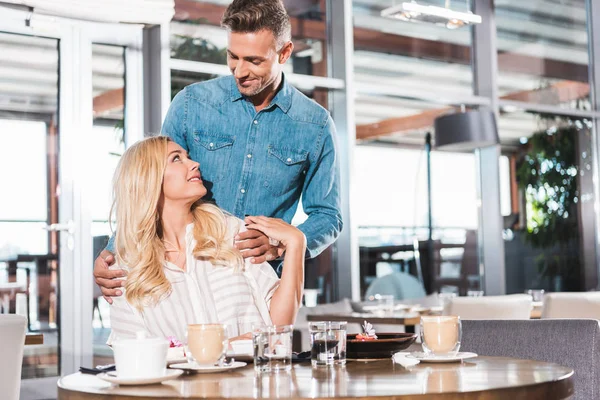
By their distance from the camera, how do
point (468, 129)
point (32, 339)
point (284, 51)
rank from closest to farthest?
point (284, 51), point (32, 339), point (468, 129)

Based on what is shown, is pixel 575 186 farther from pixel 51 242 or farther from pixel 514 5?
pixel 51 242

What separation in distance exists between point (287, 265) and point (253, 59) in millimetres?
622

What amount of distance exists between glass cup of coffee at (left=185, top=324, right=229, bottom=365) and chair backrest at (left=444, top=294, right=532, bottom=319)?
9.19 ft

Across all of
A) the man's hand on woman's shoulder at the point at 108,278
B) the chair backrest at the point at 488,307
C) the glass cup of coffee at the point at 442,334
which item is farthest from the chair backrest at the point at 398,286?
the glass cup of coffee at the point at 442,334

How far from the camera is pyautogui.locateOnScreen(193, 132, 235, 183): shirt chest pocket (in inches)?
106

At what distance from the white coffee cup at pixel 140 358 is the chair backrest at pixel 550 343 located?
1196 mm

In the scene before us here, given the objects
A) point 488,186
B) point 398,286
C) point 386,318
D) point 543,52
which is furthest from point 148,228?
point 543,52

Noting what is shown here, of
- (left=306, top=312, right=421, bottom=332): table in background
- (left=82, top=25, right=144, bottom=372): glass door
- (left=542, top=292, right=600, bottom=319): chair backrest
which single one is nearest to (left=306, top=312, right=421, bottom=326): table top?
(left=306, top=312, right=421, bottom=332): table in background

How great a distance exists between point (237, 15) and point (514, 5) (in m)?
6.26

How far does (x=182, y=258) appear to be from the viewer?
7.86ft

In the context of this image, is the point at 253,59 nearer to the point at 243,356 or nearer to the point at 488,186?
the point at 243,356

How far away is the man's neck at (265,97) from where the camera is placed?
8.84 feet

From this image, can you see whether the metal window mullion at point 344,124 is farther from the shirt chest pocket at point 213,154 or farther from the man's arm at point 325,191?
the shirt chest pocket at point 213,154

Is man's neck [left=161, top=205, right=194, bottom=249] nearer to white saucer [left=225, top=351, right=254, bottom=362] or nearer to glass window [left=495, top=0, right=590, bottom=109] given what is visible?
white saucer [left=225, top=351, right=254, bottom=362]
